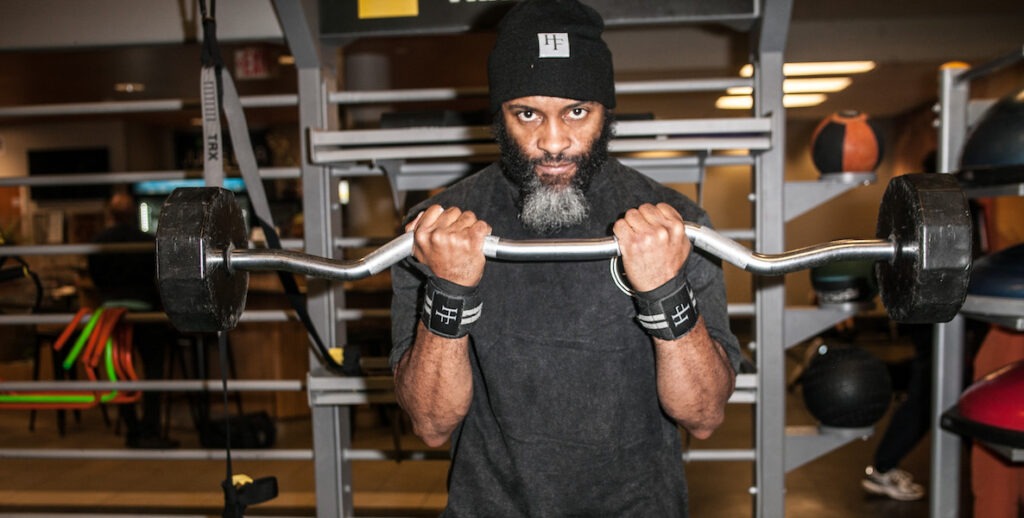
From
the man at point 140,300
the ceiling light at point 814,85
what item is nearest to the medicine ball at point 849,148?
the man at point 140,300

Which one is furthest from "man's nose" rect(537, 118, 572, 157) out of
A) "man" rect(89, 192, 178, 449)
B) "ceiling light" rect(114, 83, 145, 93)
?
"ceiling light" rect(114, 83, 145, 93)

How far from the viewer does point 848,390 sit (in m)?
2.24

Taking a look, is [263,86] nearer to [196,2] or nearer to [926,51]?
[196,2]

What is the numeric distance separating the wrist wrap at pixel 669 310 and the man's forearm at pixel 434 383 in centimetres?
33

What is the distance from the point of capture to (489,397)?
1398mm

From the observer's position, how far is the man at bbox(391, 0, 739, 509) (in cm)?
133

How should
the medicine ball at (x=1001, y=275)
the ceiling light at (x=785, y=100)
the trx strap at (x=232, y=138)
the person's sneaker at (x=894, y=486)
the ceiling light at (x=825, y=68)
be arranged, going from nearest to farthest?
the trx strap at (x=232, y=138), the medicine ball at (x=1001, y=275), the person's sneaker at (x=894, y=486), the ceiling light at (x=825, y=68), the ceiling light at (x=785, y=100)

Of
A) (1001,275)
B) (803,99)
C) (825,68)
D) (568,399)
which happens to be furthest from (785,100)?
(568,399)

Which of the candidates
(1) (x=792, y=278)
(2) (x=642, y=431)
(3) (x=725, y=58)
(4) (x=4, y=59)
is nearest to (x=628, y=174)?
(2) (x=642, y=431)

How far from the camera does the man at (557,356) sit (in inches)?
52.5

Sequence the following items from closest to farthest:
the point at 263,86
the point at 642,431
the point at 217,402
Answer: the point at 642,431 < the point at 217,402 < the point at 263,86

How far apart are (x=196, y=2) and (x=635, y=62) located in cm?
193

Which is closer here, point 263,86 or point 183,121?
point 263,86

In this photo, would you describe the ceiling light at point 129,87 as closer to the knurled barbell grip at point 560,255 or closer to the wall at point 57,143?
the wall at point 57,143
